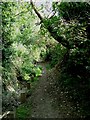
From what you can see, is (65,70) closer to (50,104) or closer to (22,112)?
(50,104)

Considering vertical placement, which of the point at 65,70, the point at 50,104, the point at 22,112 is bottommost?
the point at 22,112

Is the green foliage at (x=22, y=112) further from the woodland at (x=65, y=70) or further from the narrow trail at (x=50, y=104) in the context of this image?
the narrow trail at (x=50, y=104)

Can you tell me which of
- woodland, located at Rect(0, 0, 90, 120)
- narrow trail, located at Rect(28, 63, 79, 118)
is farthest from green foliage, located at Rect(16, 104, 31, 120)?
narrow trail, located at Rect(28, 63, 79, 118)

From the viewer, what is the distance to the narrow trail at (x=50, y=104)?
32.6 ft

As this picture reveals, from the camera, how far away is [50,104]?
455 inches

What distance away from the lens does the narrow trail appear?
9930mm

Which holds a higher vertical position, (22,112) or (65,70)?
(65,70)

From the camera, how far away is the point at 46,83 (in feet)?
55.1

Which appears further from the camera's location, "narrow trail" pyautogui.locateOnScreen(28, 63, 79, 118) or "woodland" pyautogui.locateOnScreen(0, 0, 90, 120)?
"woodland" pyautogui.locateOnScreen(0, 0, 90, 120)

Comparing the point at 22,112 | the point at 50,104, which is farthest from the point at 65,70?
the point at 22,112

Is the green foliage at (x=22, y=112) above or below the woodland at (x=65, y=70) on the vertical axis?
below

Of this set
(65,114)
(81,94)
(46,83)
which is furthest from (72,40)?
(46,83)

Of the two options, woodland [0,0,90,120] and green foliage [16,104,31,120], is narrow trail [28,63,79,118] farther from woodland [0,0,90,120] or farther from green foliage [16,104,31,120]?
green foliage [16,104,31,120]

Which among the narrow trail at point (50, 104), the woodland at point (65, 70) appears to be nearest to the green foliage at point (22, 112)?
the woodland at point (65, 70)
